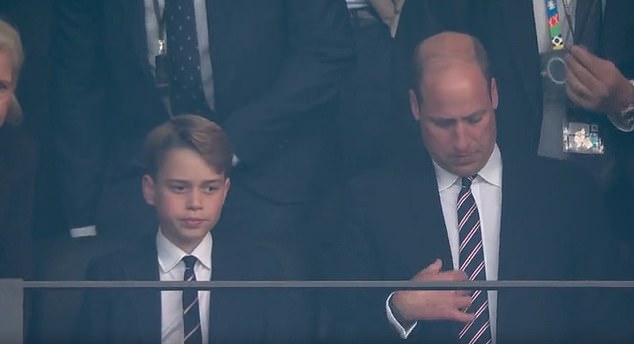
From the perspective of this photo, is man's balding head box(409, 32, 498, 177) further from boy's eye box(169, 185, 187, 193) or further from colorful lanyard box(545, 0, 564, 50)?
boy's eye box(169, 185, 187, 193)

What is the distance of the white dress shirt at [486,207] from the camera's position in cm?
495

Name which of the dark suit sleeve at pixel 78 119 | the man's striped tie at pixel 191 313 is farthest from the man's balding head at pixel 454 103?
the dark suit sleeve at pixel 78 119

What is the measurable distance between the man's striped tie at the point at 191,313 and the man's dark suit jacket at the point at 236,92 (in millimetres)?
337

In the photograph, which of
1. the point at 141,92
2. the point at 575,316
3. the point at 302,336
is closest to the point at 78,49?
the point at 141,92

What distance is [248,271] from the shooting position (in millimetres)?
4902

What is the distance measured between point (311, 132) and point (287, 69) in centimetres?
21

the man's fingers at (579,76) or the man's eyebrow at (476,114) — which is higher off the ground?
the man's fingers at (579,76)

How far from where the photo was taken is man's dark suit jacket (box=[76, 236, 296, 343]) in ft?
16.0

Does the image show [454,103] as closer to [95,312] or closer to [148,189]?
[148,189]

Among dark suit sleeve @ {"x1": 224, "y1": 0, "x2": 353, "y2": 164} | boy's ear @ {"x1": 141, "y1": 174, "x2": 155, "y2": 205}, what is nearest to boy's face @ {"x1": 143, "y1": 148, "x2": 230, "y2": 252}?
boy's ear @ {"x1": 141, "y1": 174, "x2": 155, "y2": 205}

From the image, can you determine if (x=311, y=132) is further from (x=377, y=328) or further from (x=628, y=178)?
(x=628, y=178)

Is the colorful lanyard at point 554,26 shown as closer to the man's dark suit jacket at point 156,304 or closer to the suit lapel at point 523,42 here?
the suit lapel at point 523,42

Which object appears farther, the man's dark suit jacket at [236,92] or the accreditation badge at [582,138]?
the accreditation badge at [582,138]

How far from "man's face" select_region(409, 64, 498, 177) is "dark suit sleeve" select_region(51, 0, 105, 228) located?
1.01 metres
